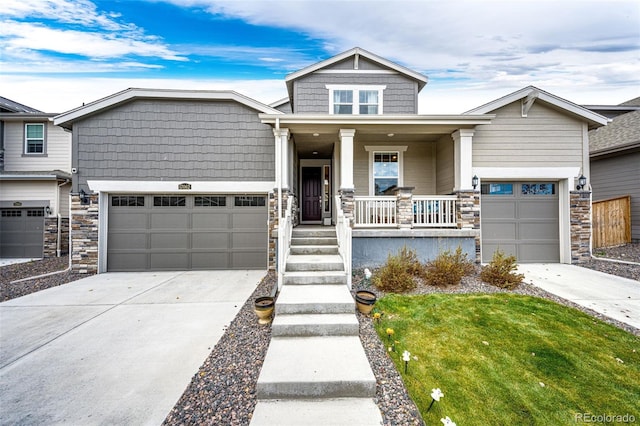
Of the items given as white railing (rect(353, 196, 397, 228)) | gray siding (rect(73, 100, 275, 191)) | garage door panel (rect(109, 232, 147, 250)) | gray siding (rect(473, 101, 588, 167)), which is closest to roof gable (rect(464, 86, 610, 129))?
gray siding (rect(473, 101, 588, 167))

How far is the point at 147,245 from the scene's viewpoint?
7.16m

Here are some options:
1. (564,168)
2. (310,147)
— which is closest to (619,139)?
(564,168)

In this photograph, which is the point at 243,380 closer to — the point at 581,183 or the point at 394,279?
the point at 394,279

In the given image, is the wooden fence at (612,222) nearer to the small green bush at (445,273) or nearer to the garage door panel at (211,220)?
the small green bush at (445,273)

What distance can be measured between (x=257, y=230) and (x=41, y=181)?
29.9 feet

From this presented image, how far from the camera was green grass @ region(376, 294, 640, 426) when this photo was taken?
2.25 metres

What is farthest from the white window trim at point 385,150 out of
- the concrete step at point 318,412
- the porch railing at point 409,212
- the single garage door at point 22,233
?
the single garage door at point 22,233

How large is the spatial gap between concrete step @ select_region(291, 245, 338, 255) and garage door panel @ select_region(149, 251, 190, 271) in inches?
147

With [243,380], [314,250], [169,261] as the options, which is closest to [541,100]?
[314,250]

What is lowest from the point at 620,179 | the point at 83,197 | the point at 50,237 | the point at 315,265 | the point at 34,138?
the point at 315,265

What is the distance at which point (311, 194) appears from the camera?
9734mm

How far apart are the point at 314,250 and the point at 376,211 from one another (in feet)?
6.71

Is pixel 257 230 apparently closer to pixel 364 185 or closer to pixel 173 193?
pixel 173 193

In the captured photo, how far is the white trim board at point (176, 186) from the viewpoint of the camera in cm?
697
